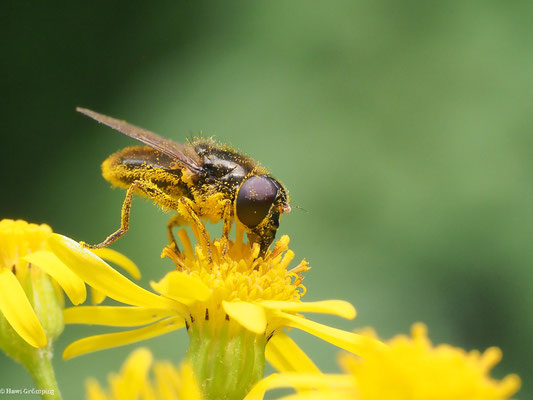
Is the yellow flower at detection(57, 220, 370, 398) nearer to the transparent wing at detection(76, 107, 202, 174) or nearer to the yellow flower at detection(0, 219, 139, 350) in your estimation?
the yellow flower at detection(0, 219, 139, 350)

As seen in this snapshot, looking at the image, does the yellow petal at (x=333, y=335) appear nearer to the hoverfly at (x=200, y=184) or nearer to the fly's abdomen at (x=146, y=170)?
the hoverfly at (x=200, y=184)

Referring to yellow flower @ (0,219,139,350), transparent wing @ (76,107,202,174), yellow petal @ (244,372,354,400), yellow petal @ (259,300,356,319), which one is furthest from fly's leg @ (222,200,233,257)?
yellow petal @ (244,372,354,400)

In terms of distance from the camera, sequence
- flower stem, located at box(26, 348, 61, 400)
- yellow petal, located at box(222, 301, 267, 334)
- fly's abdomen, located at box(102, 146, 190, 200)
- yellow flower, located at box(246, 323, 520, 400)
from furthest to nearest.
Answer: fly's abdomen, located at box(102, 146, 190, 200)
flower stem, located at box(26, 348, 61, 400)
yellow petal, located at box(222, 301, 267, 334)
yellow flower, located at box(246, 323, 520, 400)

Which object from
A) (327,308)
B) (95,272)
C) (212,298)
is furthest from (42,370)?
(327,308)

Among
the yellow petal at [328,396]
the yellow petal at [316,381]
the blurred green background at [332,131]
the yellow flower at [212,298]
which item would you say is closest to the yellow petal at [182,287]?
the yellow flower at [212,298]

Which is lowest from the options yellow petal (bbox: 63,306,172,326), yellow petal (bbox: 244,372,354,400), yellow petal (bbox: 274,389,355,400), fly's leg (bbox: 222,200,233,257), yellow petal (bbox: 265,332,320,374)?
yellow petal (bbox: 274,389,355,400)

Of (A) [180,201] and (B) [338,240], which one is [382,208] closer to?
(B) [338,240]
